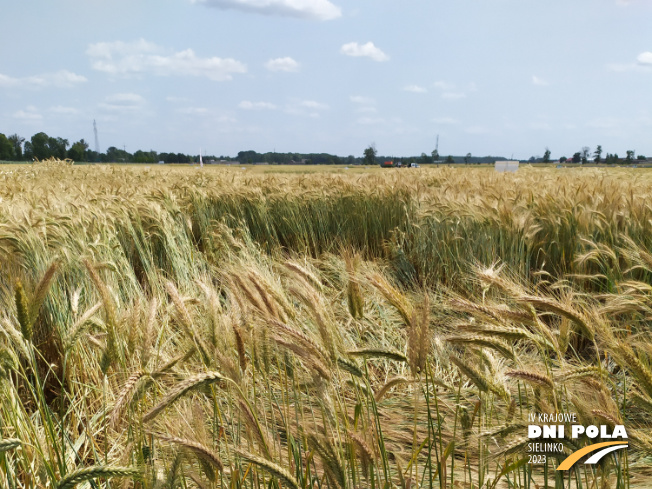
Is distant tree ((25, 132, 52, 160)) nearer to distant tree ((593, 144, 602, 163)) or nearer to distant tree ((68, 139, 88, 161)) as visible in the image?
distant tree ((68, 139, 88, 161))

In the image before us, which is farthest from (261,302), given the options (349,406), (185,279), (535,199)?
(535,199)

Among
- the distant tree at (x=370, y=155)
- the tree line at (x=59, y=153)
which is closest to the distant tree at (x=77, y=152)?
the tree line at (x=59, y=153)

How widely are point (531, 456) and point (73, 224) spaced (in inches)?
126

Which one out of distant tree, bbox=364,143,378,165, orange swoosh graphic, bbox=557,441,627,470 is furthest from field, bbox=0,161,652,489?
distant tree, bbox=364,143,378,165

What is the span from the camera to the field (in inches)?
47.2

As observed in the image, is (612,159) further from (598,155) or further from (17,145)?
(17,145)

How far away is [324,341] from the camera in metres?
1.21

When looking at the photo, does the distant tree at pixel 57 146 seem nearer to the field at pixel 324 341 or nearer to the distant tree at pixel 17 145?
the distant tree at pixel 17 145

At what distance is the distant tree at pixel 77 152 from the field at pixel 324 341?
72.3m

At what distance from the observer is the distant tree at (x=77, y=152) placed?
226 ft

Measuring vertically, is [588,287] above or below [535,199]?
below

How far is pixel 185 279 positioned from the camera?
13.9 ft

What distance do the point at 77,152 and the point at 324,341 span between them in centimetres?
7810

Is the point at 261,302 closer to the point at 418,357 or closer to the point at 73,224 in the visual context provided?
the point at 418,357
